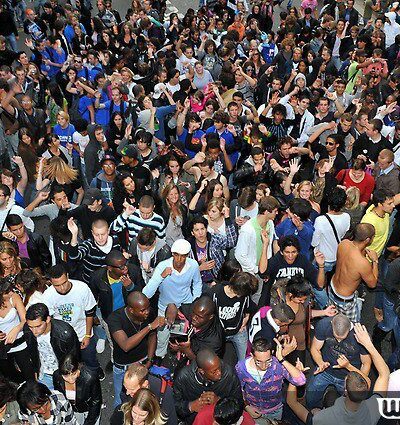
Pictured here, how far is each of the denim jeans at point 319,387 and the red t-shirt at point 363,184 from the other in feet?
9.30

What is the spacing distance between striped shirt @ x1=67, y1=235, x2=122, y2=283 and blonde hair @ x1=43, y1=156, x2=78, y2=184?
156 centimetres

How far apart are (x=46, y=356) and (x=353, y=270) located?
3.12 metres

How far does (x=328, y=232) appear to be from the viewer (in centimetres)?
619

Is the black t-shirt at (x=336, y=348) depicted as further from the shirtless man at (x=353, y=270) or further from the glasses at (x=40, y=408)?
the glasses at (x=40, y=408)

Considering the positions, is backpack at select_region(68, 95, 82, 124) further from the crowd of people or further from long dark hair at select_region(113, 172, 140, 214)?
long dark hair at select_region(113, 172, 140, 214)

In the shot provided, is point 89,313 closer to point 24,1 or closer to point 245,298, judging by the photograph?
point 245,298

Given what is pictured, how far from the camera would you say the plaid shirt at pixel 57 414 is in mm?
4266

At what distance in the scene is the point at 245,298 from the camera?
5.40 m

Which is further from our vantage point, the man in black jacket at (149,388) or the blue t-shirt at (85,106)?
the blue t-shirt at (85,106)

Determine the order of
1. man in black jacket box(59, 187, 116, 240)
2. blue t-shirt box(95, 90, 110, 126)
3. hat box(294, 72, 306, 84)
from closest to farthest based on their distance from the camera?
man in black jacket box(59, 187, 116, 240) → blue t-shirt box(95, 90, 110, 126) → hat box(294, 72, 306, 84)

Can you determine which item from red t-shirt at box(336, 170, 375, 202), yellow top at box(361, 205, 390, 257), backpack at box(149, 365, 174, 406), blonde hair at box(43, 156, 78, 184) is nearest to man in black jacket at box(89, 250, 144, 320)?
backpack at box(149, 365, 174, 406)

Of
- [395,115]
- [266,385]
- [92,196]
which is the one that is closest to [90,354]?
[92,196]

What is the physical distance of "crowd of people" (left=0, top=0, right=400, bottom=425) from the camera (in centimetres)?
461

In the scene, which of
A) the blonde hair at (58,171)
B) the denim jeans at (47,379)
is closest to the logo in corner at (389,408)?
the denim jeans at (47,379)
